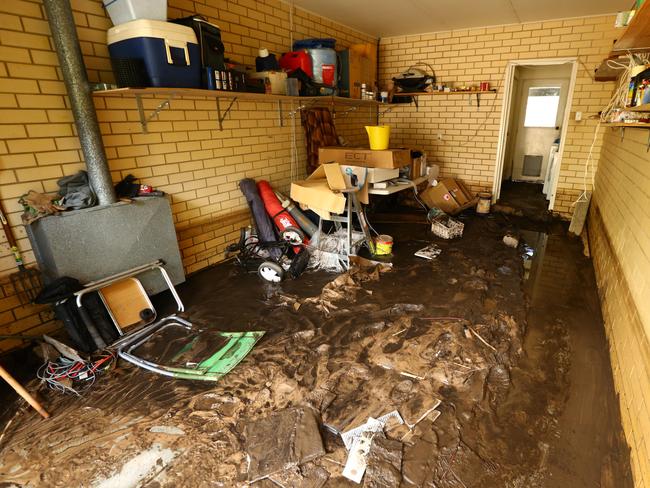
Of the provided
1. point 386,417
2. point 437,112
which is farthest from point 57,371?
point 437,112

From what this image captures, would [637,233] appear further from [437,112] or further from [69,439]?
[437,112]

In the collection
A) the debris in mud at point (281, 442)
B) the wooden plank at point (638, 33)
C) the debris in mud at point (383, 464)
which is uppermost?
the wooden plank at point (638, 33)

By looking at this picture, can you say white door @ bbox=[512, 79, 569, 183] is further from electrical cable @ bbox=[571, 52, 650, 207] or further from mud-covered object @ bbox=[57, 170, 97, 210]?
mud-covered object @ bbox=[57, 170, 97, 210]

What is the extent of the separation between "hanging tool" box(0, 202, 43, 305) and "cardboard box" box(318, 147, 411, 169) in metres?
2.96

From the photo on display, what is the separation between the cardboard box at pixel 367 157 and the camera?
401cm

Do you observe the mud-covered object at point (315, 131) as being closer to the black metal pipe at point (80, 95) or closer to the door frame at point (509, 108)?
the black metal pipe at point (80, 95)

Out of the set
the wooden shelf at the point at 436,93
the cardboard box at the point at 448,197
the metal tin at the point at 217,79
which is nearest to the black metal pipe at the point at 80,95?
the metal tin at the point at 217,79

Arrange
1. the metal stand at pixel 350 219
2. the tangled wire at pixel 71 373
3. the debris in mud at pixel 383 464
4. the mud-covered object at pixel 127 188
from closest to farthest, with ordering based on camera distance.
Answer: the debris in mud at pixel 383 464 < the tangled wire at pixel 71 373 < the mud-covered object at pixel 127 188 < the metal stand at pixel 350 219

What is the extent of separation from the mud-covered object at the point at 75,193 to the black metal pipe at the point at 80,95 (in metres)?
0.06

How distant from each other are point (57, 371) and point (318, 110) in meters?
4.02

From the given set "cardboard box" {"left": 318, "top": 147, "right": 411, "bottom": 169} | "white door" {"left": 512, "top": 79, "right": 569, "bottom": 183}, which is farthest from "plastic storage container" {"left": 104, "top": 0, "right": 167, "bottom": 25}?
"white door" {"left": 512, "top": 79, "right": 569, "bottom": 183}

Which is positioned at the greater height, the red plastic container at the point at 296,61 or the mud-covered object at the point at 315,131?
the red plastic container at the point at 296,61

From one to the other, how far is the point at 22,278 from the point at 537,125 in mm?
8583

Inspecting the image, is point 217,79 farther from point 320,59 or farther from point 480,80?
point 480,80
